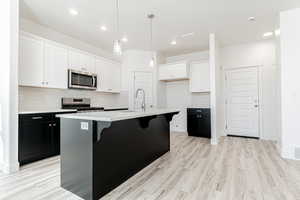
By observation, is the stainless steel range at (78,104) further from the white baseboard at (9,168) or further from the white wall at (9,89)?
the white baseboard at (9,168)

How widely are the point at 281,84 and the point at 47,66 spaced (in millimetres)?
4723

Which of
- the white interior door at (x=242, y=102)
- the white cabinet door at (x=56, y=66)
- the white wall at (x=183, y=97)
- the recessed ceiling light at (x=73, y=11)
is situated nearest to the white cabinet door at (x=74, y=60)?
the white cabinet door at (x=56, y=66)

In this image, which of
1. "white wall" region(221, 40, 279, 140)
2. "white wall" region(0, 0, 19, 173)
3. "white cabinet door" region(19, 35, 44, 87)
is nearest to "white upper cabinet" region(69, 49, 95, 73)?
"white cabinet door" region(19, 35, 44, 87)

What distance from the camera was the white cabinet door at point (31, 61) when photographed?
2.89 metres

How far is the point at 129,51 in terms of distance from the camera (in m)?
5.37

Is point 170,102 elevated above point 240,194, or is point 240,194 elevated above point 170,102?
point 170,102

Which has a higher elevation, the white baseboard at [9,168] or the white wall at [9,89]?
the white wall at [9,89]

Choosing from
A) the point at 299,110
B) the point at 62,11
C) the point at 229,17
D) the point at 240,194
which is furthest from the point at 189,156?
the point at 62,11

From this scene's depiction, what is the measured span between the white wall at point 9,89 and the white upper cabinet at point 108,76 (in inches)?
80.6

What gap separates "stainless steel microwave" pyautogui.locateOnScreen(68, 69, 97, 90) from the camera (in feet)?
12.0

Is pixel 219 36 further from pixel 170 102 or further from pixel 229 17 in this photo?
pixel 170 102

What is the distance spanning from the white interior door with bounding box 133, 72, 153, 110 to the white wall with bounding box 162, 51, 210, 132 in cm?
76

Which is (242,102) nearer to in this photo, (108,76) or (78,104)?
(108,76)

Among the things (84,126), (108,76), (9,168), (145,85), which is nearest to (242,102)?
(145,85)
